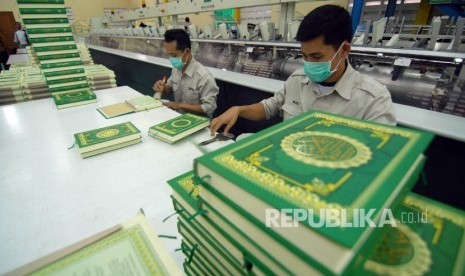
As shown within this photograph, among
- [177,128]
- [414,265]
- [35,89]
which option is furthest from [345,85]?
[35,89]

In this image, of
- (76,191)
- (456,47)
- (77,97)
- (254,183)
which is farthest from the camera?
(77,97)

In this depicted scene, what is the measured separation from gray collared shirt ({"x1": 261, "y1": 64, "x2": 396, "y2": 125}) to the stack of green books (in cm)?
157

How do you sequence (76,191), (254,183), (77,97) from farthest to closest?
(77,97) → (76,191) → (254,183)

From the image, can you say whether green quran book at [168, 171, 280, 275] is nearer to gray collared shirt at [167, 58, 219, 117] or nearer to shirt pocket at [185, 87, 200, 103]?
gray collared shirt at [167, 58, 219, 117]

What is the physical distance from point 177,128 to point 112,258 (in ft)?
2.75

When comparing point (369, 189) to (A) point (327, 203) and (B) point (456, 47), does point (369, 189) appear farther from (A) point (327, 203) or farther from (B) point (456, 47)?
(B) point (456, 47)

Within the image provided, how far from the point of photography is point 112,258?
0.49 meters

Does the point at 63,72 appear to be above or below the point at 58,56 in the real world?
below

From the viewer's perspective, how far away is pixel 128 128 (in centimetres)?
129

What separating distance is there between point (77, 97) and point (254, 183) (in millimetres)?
2019

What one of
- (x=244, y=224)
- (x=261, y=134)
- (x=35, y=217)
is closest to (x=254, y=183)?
(x=244, y=224)

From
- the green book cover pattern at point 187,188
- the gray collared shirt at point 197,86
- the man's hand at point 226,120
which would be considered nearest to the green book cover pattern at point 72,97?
the gray collared shirt at point 197,86

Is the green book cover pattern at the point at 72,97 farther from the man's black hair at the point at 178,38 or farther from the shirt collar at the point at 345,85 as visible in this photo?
the shirt collar at the point at 345,85

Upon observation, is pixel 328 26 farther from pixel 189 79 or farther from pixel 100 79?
pixel 100 79
